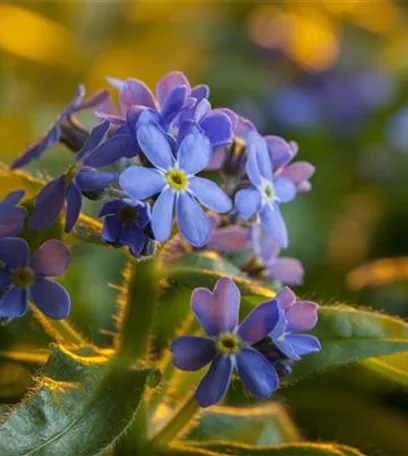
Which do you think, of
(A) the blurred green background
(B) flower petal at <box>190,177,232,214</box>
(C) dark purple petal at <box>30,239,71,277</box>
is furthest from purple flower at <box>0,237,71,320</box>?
(A) the blurred green background

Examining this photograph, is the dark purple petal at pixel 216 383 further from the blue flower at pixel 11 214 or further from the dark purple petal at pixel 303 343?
the blue flower at pixel 11 214

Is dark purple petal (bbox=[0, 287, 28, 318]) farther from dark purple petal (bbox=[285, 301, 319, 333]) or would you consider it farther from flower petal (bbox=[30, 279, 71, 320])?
dark purple petal (bbox=[285, 301, 319, 333])

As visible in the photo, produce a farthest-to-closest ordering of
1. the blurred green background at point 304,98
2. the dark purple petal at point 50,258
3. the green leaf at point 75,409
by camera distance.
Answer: the blurred green background at point 304,98, the dark purple petal at point 50,258, the green leaf at point 75,409

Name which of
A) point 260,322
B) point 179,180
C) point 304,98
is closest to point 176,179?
point 179,180

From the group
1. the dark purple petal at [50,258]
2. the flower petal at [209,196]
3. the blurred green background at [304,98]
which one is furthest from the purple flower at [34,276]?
the blurred green background at [304,98]

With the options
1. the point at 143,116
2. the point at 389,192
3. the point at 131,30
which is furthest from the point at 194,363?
the point at 131,30

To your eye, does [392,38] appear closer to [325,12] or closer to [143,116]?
[325,12]
